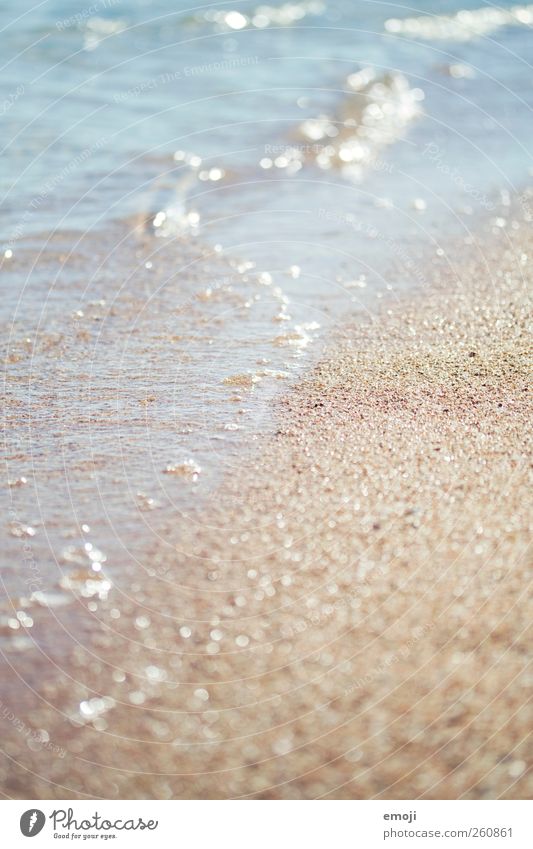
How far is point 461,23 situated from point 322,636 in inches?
449

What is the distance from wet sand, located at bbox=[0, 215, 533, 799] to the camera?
247cm

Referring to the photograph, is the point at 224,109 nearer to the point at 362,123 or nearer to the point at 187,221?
the point at 362,123

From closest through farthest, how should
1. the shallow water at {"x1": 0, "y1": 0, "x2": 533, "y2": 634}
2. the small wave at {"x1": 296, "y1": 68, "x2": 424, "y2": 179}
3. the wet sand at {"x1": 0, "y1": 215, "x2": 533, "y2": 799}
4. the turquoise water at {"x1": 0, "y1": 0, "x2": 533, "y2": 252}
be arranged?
the wet sand at {"x1": 0, "y1": 215, "x2": 533, "y2": 799}
the shallow water at {"x1": 0, "y1": 0, "x2": 533, "y2": 634}
the turquoise water at {"x1": 0, "y1": 0, "x2": 533, "y2": 252}
the small wave at {"x1": 296, "y1": 68, "x2": 424, "y2": 179}

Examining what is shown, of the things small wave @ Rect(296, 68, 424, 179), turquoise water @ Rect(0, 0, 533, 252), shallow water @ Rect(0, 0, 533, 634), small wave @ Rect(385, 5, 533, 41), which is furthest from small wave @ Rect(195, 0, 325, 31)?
small wave @ Rect(296, 68, 424, 179)

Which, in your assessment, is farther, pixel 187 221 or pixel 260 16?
pixel 260 16

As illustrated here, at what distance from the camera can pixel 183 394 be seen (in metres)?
4.09

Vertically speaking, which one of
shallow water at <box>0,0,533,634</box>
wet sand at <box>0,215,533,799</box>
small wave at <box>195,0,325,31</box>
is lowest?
wet sand at <box>0,215,533,799</box>

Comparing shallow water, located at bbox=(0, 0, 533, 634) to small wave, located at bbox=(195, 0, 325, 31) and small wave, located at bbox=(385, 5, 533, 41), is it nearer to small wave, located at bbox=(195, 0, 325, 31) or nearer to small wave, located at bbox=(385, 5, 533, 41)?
small wave, located at bbox=(195, 0, 325, 31)

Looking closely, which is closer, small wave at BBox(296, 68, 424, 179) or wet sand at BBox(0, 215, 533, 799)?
wet sand at BBox(0, 215, 533, 799)

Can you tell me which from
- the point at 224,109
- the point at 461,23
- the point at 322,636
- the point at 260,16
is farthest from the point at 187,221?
the point at 461,23

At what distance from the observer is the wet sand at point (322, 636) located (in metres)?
2.47

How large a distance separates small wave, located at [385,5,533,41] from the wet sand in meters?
9.00

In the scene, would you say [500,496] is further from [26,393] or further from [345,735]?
[26,393]

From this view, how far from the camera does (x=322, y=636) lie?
9.24ft
